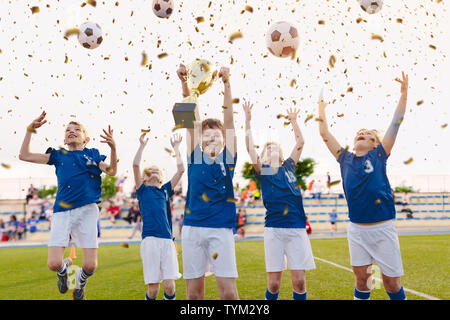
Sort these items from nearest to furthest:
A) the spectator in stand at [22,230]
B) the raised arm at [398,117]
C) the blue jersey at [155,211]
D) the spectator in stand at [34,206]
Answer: the raised arm at [398,117] < the blue jersey at [155,211] < the spectator in stand at [22,230] < the spectator in stand at [34,206]

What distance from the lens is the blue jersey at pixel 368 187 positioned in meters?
4.30

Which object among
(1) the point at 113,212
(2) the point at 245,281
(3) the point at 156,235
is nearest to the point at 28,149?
(3) the point at 156,235

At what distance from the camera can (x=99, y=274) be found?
29.7ft

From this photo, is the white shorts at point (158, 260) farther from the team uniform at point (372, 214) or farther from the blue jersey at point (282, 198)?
the team uniform at point (372, 214)

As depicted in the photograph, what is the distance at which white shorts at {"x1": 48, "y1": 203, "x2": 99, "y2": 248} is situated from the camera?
5172mm

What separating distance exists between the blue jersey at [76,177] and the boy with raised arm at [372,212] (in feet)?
10.9

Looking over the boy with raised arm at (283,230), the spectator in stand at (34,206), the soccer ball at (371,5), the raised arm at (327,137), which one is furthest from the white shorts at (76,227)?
the spectator in stand at (34,206)

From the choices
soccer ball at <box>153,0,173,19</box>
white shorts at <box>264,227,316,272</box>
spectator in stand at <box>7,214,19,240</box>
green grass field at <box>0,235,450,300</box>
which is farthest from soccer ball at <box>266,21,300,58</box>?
spectator in stand at <box>7,214,19,240</box>

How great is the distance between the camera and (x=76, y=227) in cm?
532

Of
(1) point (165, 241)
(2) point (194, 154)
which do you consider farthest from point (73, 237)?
(2) point (194, 154)

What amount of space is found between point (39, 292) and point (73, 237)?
251cm

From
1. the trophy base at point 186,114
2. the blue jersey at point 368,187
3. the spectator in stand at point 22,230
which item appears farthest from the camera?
the spectator in stand at point 22,230
